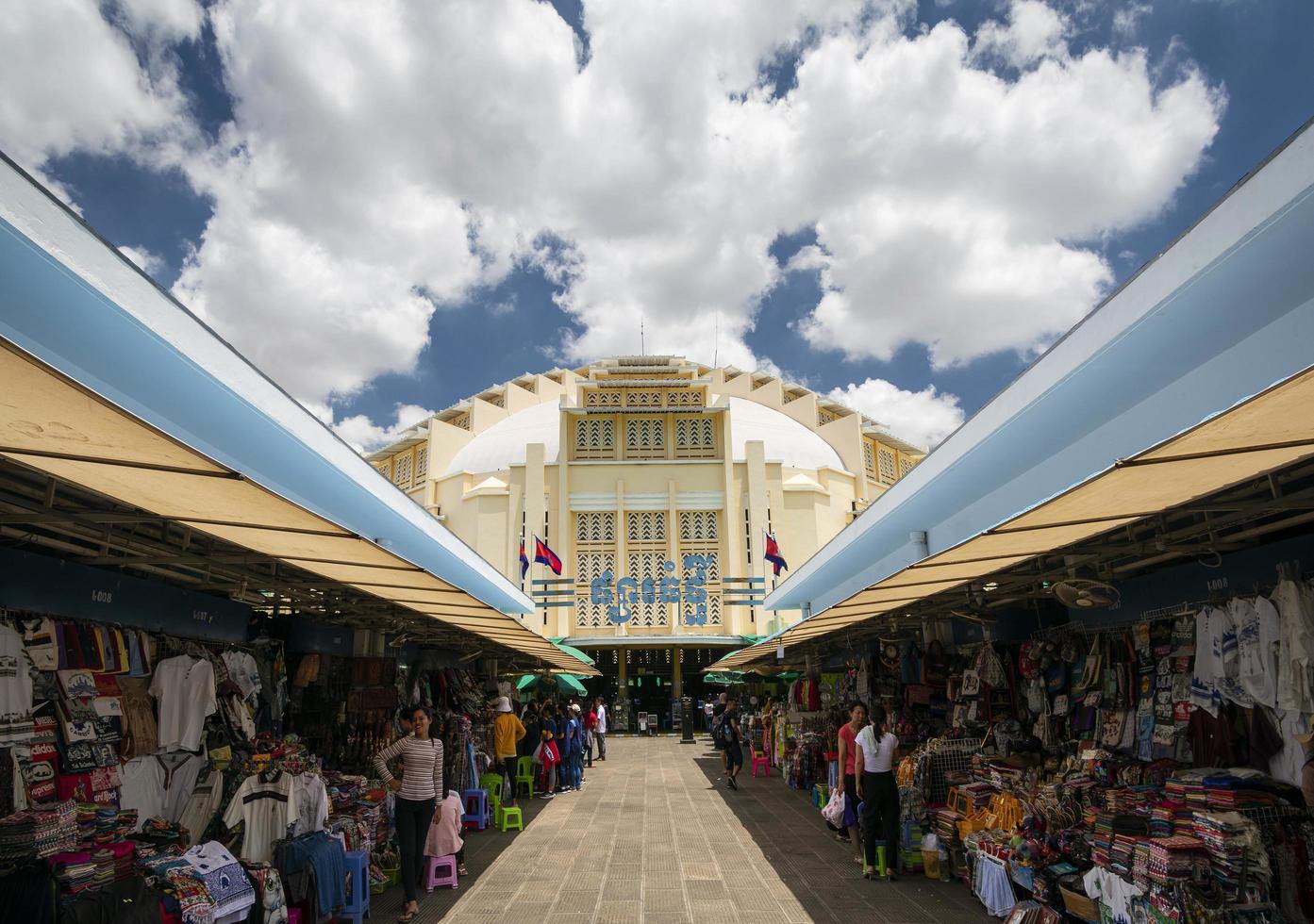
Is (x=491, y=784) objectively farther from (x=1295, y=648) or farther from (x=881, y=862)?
(x=1295, y=648)

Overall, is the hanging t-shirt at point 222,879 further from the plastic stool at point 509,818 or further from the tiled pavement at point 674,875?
the plastic stool at point 509,818

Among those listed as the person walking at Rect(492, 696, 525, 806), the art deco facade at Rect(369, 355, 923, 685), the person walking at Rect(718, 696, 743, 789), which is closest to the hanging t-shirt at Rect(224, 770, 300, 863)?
the person walking at Rect(492, 696, 525, 806)

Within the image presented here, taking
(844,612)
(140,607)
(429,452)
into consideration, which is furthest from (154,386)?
(429,452)

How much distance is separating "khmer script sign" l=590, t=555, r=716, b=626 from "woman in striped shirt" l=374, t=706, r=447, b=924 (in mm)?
19581

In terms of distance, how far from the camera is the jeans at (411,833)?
19.6 feet

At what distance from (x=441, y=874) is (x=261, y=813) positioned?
1.86m

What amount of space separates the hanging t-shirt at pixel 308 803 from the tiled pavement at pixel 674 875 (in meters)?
0.84

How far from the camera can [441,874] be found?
22.3 feet

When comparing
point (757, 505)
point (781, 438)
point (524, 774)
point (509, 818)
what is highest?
point (781, 438)

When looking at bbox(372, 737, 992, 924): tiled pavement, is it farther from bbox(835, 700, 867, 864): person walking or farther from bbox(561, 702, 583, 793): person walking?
bbox(561, 702, 583, 793): person walking

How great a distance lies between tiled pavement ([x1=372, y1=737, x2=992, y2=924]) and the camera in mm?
5973

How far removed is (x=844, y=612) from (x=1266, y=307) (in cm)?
427

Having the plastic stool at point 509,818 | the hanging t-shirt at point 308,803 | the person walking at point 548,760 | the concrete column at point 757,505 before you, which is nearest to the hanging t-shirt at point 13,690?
the hanging t-shirt at point 308,803

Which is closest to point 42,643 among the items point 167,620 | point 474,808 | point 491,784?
point 167,620
